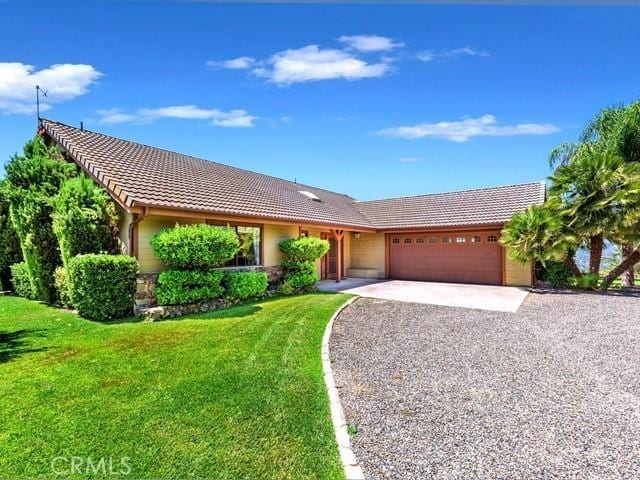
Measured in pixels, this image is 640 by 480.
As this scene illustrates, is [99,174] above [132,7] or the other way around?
the other way around

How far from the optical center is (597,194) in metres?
12.2

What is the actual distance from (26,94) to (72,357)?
39.3 feet

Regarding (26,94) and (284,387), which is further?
(26,94)

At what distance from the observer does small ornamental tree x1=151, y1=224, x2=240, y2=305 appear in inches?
345

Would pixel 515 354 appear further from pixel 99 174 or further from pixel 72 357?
Answer: pixel 99 174

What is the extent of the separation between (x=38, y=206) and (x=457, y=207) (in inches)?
648

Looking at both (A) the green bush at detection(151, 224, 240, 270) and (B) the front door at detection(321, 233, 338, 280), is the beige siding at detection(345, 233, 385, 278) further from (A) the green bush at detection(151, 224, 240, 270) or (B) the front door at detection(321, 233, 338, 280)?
(A) the green bush at detection(151, 224, 240, 270)

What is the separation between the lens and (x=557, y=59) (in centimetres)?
1052

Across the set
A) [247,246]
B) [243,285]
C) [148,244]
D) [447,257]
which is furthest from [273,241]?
[447,257]

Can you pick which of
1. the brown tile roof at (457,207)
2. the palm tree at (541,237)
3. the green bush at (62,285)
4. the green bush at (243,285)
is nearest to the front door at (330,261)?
the brown tile roof at (457,207)

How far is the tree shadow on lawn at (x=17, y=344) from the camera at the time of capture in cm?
573

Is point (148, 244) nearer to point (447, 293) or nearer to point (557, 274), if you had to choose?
point (447, 293)

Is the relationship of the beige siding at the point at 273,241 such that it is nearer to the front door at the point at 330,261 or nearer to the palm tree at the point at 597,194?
the front door at the point at 330,261

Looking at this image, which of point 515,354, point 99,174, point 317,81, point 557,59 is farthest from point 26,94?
point 557,59
